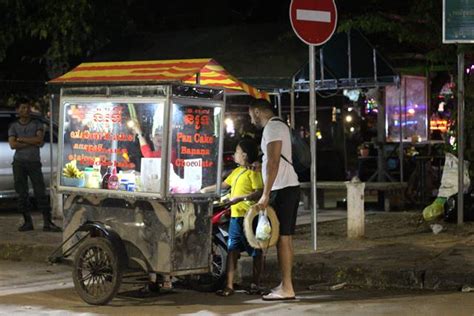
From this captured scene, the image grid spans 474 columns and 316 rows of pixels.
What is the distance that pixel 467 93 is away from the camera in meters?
11.1

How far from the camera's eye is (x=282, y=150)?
7.32m

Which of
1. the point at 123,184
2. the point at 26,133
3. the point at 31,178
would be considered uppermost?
the point at 26,133

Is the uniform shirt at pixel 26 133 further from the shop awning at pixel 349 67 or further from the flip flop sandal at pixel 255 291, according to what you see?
the flip flop sandal at pixel 255 291

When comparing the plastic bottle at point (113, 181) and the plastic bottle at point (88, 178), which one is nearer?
the plastic bottle at point (113, 181)

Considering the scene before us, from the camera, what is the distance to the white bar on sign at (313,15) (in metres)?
9.09

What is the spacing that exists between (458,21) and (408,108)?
199 inches

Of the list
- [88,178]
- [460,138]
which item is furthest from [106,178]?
[460,138]

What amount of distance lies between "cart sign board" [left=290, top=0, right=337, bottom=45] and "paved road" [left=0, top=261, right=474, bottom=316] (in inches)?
118

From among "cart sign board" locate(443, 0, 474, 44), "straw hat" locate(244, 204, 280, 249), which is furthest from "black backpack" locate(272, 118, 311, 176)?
"cart sign board" locate(443, 0, 474, 44)

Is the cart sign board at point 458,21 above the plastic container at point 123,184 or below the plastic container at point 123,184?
above

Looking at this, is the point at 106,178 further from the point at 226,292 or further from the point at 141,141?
the point at 226,292

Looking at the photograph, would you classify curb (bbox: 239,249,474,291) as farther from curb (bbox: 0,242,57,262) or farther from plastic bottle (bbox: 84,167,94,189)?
curb (bbox: 0,242,57,262)

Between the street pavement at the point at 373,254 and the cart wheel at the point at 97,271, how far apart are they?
79.1 inches

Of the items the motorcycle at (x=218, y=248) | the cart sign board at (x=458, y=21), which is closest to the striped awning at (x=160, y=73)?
the motorcycle at (x=218, y=248)
